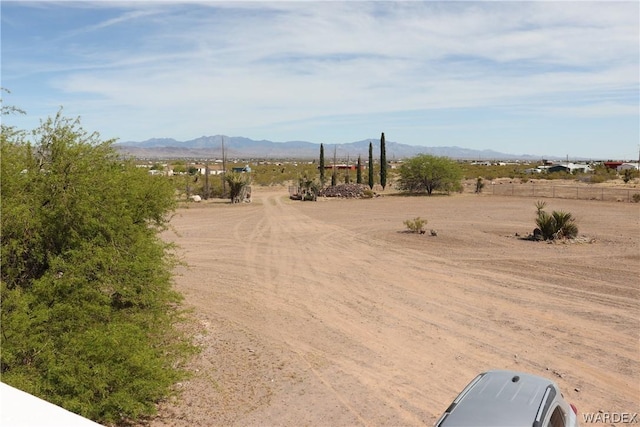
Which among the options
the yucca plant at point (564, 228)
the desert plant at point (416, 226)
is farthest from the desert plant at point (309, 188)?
the yucca plant at point (564, 228)

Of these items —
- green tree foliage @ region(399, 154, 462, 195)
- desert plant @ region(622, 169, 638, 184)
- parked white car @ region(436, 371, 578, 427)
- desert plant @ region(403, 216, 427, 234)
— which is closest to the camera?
parked white car @ region(436, 371, 578, 427)

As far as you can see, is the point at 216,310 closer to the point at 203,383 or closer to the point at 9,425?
the point at 203,383

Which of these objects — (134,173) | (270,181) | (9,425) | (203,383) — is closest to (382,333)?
(203,383)

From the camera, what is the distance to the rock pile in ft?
200

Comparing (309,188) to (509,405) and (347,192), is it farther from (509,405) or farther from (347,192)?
(509,405)

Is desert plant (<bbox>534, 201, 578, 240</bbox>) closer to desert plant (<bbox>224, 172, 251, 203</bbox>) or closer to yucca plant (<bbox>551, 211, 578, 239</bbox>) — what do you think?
yucca plant (<bbox>551, 211, 578, 239</bbox>)

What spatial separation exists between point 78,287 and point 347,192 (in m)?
53.0

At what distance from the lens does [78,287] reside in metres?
9.46

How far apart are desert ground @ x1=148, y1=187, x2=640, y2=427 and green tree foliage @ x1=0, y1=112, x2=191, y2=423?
4.72 feet

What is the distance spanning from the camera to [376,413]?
10.1 metres

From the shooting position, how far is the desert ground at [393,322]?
10703mm

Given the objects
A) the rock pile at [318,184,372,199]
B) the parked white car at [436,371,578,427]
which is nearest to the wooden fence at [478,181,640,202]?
the rock pile at [318,184,372,199]

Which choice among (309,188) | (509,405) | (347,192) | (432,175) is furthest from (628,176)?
(509,405)

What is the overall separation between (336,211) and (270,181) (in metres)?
42.9
